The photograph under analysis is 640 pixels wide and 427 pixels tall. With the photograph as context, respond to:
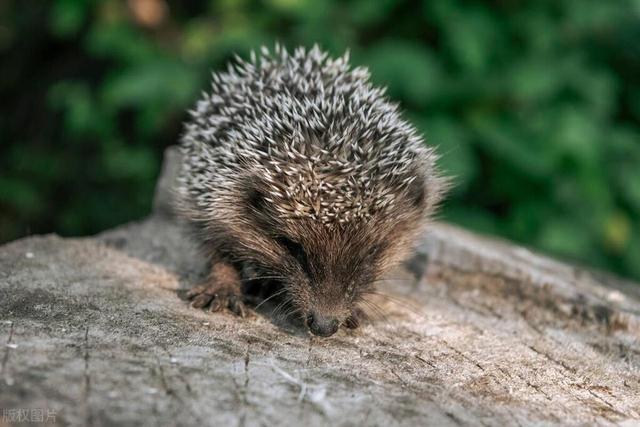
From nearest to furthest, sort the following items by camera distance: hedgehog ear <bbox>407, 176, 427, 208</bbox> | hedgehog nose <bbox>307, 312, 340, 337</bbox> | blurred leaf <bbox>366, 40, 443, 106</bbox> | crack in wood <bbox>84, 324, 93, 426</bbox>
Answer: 1. crack in wood <bbox>84, 324, 93, 426</bbox>
2. hedgehog nose <bbox>307, 312, 340, 337</bbox>
3. hedgehog ear <bbox>407, 176, 427, 208</bbox>
4. blurred leaf <bbox>366, 40, 443, 106</bbox>

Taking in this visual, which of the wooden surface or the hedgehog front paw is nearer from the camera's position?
the wooden surface

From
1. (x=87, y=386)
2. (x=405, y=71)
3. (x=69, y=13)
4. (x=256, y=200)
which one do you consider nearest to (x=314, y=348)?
(x=256, y=200)

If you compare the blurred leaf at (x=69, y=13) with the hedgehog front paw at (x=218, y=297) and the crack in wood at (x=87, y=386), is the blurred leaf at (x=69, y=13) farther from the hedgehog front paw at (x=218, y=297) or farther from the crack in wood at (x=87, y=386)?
the crack in wood at (x=87, y=386)

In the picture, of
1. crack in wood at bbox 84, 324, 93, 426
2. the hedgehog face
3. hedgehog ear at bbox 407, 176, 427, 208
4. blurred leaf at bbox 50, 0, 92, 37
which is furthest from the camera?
blurred leaf at bbox 50, 0, 92, 37

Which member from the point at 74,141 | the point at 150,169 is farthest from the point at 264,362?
the point at 74,141

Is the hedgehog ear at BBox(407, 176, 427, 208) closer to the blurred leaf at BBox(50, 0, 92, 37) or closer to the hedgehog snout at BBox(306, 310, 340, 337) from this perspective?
the hedgehog snout at BBox(306, 310, 340, 337)

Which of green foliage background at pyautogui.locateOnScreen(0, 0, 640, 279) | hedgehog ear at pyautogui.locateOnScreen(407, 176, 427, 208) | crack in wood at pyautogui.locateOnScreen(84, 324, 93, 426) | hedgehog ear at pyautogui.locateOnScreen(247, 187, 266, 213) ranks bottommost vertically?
crack in wood at pyautogui.locateOnScreen(84, 324, 93, 426)

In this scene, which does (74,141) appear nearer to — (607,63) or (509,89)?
(509,89)

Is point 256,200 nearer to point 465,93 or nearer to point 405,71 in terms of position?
point 405,71

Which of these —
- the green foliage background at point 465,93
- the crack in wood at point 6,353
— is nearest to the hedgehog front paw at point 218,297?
the crack in wood at point 6,353

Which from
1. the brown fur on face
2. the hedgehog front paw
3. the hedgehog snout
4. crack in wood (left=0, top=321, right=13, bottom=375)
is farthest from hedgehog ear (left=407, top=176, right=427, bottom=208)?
crack in wood (left=0, top=321, right=13, bottom=375)
